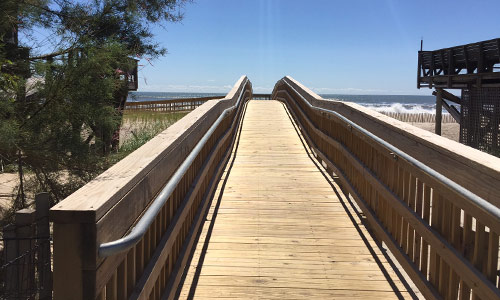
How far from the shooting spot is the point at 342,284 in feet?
12.2

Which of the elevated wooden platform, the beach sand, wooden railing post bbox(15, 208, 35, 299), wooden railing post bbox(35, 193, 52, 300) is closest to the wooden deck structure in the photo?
wooden railing post bbox(35, 193, 52, 300)

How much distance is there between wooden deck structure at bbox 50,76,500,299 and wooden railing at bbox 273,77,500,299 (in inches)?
0.4

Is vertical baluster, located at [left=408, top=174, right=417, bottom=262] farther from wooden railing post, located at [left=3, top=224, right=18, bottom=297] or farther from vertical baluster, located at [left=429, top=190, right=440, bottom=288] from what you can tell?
wooden railing post, located at [left=3, top=224, right=18, bottom=297]

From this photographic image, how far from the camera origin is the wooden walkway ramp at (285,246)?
3.62m

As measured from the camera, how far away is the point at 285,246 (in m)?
4.45

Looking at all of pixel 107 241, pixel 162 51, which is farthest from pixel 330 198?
pixel 162 51

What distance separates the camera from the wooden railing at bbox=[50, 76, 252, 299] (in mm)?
1727

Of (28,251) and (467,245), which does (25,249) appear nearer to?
(28,251)

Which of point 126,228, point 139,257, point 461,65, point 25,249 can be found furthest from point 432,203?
point 461,65

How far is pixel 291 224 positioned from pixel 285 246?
614 mm

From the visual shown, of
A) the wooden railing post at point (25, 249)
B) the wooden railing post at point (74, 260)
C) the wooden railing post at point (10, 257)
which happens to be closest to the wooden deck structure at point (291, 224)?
the wooden railing post at point (74, 260)

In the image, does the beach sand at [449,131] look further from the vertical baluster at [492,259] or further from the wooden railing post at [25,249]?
the wooden railing post at [25,249]

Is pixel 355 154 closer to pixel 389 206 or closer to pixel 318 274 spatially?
pixel 389 206

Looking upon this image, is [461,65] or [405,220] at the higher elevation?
[461,65]
